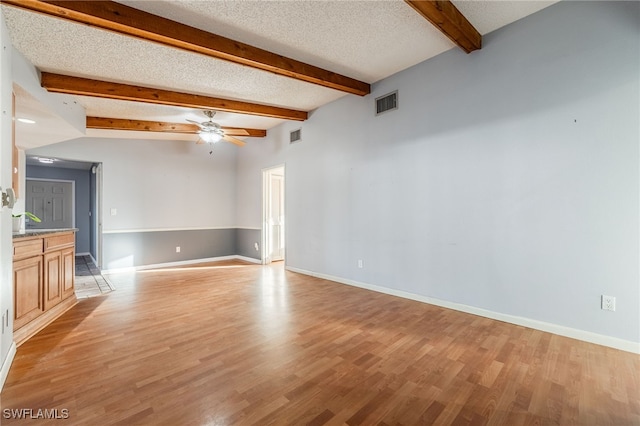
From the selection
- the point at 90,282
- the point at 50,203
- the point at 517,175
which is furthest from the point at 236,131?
the point at 50,203

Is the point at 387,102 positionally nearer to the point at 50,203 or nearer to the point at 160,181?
the point at 160,181

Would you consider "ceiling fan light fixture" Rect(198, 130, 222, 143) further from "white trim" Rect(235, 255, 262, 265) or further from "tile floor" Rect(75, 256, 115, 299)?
"white trim" Rect(235, 255, 262, 265)

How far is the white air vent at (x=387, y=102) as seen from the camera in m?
3.85

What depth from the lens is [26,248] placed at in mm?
2590

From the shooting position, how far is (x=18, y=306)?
8.17 ft

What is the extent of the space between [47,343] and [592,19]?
17.8ft

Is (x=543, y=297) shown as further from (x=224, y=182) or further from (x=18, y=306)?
(x=224, y=182)

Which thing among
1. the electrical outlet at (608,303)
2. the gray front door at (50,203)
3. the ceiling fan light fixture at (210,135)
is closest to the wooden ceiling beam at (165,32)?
the ceiling fan light fixture at (210,135)

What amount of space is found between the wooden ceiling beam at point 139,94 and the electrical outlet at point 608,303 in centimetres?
467

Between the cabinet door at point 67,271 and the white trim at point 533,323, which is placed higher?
the cabinet door at point 67,271

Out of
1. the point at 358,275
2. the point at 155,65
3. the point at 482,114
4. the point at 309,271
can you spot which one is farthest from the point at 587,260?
the point at 155,65

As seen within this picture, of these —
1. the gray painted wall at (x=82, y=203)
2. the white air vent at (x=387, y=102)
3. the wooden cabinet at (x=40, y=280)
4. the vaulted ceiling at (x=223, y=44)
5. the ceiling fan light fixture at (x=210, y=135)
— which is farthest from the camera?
the gray painted wall at (x=82, y=203)

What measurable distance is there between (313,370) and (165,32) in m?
3.06

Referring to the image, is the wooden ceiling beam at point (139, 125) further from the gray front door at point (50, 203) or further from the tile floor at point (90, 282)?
the gray front door at point (50, 203)
